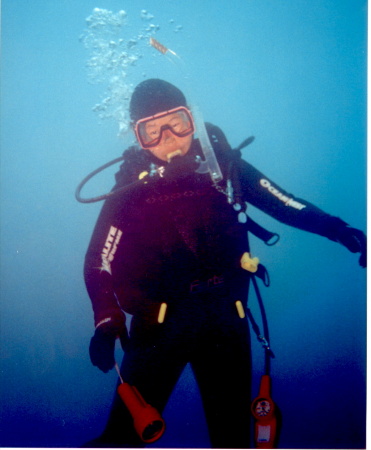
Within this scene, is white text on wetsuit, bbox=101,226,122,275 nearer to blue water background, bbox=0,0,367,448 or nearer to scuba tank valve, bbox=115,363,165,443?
scuba tank valve, bbox=115,363,165,443

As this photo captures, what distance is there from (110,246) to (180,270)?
0.53 m

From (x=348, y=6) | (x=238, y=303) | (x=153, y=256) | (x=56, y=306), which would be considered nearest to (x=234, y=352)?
(x=238, y=303)

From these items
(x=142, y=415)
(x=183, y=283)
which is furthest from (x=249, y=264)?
(x=142, y=415)

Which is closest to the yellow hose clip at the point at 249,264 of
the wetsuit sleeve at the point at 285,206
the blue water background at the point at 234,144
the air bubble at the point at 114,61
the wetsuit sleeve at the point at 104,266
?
the wetsuit sleeve at the point at 285,206

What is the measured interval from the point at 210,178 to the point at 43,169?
2.07 meters

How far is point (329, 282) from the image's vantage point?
4117 millimetres

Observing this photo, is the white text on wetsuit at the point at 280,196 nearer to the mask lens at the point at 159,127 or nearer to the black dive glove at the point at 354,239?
the black dive glove at the point at 354,239

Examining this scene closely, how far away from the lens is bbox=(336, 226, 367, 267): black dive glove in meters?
1.76

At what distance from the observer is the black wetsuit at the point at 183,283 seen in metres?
1.84

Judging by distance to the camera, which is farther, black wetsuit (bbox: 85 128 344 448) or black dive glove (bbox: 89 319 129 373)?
black wetsuit (bbox: 85 128 344 448)

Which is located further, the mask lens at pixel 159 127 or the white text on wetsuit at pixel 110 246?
the mask lens at pixel 159 127

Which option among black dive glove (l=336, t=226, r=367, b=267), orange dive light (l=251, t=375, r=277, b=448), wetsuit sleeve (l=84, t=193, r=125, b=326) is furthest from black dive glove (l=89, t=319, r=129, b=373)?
black dive glove (l=336, t=226, r=367, b=267)

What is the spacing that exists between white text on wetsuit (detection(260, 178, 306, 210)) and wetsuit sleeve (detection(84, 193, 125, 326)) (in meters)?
1.15

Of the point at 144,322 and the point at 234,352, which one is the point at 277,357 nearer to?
the point at 234,352
